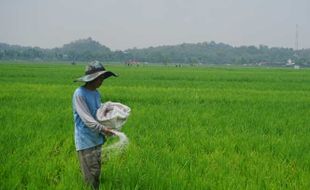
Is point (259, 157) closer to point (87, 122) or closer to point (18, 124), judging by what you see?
point (87, 122)

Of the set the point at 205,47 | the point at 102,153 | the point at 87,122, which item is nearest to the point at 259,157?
the point at 102,153

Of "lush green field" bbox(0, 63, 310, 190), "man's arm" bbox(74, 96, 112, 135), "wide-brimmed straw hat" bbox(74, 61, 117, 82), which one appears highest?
"wide-brimmed straw hat" bbox(74, 61, 117, 82)

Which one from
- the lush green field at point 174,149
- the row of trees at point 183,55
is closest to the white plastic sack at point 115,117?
the lush green field at point 174,149

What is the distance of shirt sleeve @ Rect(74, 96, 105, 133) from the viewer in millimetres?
3760

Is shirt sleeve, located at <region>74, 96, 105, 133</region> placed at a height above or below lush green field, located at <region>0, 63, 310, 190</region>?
above

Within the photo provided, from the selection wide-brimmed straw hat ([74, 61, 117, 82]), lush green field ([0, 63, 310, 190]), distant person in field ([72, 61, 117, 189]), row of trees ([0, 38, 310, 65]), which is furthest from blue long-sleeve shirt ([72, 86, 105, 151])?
row of trees ([0, 38, 310, 65])

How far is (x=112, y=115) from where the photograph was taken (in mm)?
3828

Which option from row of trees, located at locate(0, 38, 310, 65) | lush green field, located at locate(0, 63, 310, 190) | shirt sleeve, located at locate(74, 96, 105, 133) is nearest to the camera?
shirt sleeve, located at locate(74, 96, 105, 133)

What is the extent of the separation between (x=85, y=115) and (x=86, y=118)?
0.03m

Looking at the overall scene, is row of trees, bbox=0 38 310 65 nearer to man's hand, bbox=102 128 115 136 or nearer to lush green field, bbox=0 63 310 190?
lush green field, bbox=0 63 310 190

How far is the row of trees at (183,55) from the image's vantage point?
411ft

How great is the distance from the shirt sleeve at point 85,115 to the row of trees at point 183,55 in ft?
387

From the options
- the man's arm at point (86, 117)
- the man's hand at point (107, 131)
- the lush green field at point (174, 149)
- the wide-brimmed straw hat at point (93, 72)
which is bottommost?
the lush green field at point (174, 149)

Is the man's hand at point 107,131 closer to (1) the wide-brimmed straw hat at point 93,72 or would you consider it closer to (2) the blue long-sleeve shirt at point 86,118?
(2) the blue long-sleeve shirt at point 86,118
